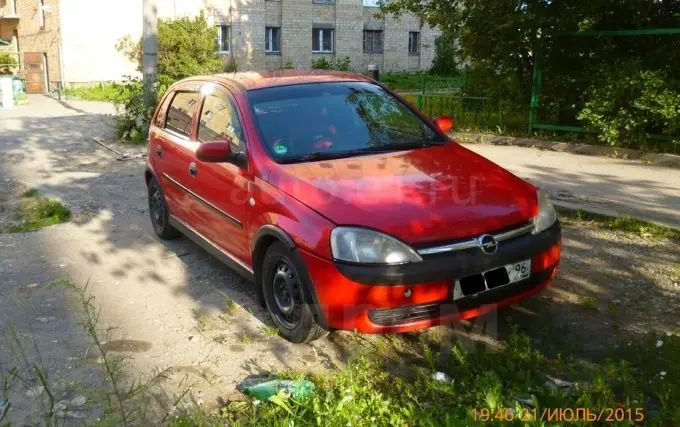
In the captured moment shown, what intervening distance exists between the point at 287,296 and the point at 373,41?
3435 cm

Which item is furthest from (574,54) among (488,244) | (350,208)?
(350,208)

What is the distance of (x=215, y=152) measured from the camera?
14.2 ft

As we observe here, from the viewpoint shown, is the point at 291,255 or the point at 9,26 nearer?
the point at 291,255

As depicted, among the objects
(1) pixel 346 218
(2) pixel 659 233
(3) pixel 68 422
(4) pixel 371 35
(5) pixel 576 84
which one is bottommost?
(3) pixel 68 422

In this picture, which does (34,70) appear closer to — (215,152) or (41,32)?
(41,32)

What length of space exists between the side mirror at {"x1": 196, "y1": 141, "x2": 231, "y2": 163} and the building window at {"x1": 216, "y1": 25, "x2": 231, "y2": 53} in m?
29.1

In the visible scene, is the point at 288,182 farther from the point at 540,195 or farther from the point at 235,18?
the point at 235,18

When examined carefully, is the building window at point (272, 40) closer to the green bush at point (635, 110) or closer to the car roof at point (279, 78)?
the green bush at point (635, 110)

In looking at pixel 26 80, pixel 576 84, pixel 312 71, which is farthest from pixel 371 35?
pixel 312 71

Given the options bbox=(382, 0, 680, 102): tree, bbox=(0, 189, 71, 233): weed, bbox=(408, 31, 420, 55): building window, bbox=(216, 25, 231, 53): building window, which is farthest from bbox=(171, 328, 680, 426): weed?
bbox=(408, 31, 420, 55): building window

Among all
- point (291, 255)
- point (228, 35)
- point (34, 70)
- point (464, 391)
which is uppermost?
Answer: point (228, 35)

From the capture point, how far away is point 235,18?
32.1m

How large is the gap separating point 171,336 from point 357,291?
1.50 m

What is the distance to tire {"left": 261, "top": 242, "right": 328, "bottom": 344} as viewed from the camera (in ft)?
12.5
